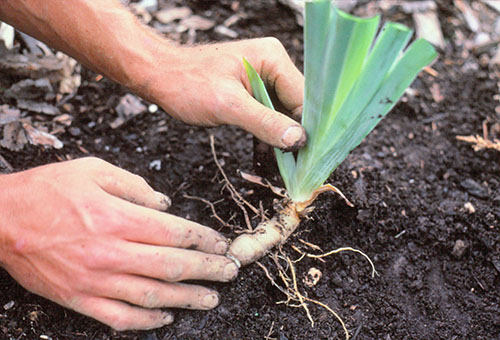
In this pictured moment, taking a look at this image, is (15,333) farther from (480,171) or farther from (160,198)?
(480,171)

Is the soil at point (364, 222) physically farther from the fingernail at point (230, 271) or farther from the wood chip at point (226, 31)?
the wood chip at point (226, 31)

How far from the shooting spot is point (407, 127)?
6.50ft

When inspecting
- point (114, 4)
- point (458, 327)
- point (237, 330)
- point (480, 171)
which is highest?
point (114, 4)

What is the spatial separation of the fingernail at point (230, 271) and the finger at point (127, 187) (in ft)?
0.80

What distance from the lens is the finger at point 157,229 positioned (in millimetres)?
1111

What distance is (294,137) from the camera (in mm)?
1194

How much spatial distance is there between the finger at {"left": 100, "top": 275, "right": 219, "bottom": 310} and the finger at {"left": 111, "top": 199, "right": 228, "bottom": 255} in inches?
3.8

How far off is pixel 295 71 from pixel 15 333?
106 centimetres

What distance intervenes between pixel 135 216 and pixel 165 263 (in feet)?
0.44

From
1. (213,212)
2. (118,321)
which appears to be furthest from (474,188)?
(118,321)

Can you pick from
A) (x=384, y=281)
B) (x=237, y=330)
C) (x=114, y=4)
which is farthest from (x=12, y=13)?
(x=384, y=281)

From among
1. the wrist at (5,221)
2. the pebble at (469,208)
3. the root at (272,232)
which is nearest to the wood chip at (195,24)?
the root at (272,232)

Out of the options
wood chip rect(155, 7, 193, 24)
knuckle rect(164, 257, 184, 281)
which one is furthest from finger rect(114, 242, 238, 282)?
wood chip rect(155, 7, 193, 24)

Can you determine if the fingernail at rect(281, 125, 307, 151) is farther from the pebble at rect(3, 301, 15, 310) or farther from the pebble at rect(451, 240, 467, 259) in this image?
the pebble at rect(3, 301, 15, 310)
